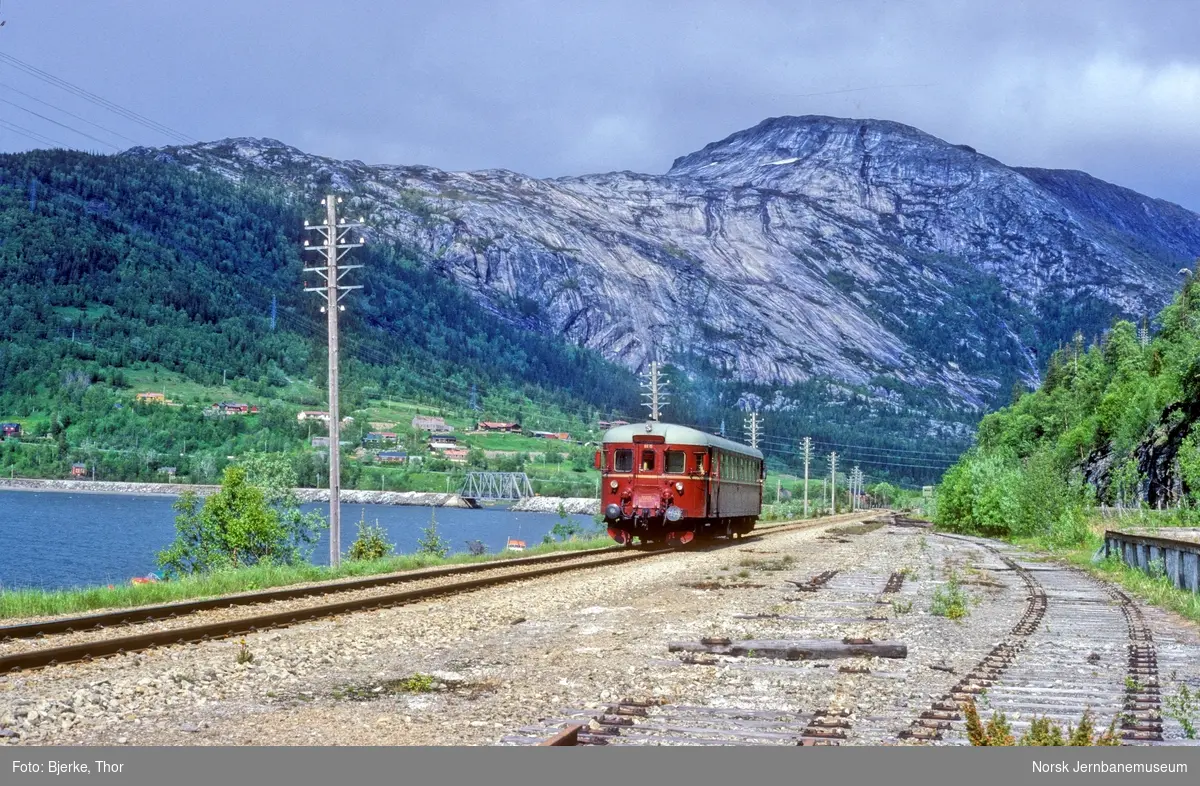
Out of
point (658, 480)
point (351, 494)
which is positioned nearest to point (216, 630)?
point (658, 480)

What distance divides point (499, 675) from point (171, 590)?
9013mm

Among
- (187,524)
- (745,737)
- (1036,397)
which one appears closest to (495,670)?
(745,737)

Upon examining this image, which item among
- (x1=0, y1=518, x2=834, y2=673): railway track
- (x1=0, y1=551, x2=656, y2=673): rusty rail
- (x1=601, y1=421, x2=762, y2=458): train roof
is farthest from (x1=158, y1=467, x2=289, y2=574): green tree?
(x1=0, y1=551, x2=656, y2=673): rusty rail

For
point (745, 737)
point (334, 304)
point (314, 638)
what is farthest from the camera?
point (334, 304)

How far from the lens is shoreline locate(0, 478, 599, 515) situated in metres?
173

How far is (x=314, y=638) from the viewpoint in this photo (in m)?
12.9

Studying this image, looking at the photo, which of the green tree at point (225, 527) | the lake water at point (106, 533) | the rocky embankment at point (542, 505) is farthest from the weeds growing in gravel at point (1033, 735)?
the rocky embankment at point (542, 505)

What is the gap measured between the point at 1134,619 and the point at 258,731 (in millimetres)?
11690

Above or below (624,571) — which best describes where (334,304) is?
above

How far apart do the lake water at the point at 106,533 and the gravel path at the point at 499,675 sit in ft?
38.0

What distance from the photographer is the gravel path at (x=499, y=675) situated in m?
8.00
